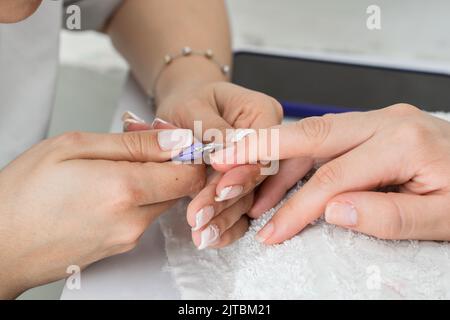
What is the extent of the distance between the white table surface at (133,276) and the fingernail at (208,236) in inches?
2.0

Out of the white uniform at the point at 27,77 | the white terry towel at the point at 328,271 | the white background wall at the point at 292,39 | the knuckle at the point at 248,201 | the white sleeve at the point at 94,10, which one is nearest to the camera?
the white terry towel at the point at 328,271

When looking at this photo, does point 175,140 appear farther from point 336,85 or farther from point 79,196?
point 336,85

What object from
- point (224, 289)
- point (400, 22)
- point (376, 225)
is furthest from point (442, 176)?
point (400, 22)

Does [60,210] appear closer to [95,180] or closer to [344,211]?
[95,180]

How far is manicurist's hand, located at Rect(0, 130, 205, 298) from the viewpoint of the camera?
1.63ft

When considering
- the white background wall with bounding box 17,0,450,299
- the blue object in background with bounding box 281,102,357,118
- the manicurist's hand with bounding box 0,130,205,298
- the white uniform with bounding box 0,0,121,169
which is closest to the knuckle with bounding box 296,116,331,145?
the manicurist's hand with bounding box 0,130,205,298

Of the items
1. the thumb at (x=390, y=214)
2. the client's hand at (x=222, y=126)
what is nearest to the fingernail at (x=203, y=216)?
the client's hand at (x=222, y=126)

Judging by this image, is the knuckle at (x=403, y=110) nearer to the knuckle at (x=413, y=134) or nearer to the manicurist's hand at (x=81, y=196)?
the knuckle at (x=413, y=134)

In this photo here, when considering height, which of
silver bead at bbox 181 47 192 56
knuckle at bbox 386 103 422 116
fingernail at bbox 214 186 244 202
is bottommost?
fingernail at bbox 214 186 244 202

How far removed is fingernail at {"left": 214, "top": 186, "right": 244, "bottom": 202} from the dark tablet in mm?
240

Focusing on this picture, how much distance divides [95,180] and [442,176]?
11.4 inches

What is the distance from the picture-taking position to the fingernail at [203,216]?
1.66 feet

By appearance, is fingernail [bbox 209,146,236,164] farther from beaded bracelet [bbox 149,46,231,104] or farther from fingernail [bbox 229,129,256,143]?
beaded bracelet [bbox 149,46,231,104]

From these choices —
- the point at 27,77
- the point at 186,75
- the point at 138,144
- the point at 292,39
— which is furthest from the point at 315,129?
the point at 292,39
